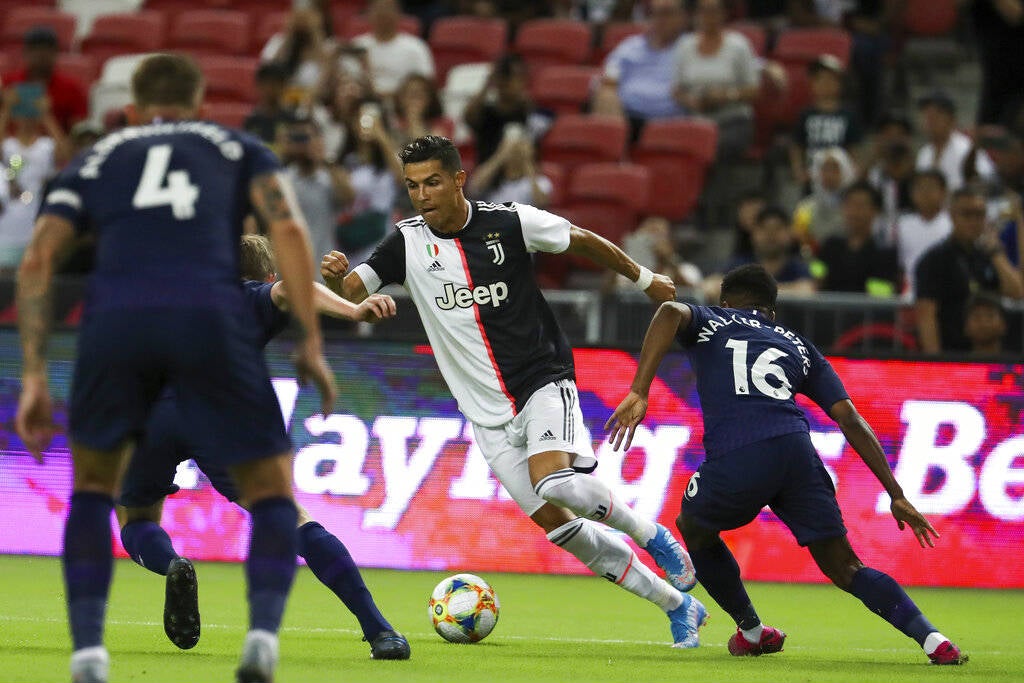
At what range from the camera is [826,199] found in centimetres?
1348

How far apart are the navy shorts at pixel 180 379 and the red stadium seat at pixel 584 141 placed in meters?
10.1

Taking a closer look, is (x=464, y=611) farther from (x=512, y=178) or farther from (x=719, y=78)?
(x=719, y=78)

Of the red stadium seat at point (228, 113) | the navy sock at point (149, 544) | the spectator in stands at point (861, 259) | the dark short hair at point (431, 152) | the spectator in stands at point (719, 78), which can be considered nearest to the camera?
the navy sock at point (149, 544)

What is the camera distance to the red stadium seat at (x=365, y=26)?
16547mm

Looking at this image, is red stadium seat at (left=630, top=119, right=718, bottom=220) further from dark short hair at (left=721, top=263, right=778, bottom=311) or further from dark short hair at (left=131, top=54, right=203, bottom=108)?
dark short hair at (left=131, top=54, right=203, bottom=108)

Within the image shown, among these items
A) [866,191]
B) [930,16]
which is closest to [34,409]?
[866,191]

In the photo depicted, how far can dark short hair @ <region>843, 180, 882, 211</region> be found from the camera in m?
12.4

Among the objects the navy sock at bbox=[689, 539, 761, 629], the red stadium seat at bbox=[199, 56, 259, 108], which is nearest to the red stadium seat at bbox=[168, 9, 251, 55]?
the red stadium seat at bbox=[199, 56, 259, 108]

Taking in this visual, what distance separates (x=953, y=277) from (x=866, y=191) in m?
1.48

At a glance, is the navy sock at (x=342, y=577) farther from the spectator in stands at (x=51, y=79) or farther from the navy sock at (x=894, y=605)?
the spectator in stands at (x=51, y=79)

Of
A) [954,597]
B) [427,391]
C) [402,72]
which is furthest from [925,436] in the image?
[402,72]

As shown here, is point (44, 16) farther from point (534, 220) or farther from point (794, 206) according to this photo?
point (534, 220)

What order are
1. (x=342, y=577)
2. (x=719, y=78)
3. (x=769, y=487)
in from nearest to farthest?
1. (x=342, y=577)
2. (x=769, y=487)
3. (x=719, y=78)

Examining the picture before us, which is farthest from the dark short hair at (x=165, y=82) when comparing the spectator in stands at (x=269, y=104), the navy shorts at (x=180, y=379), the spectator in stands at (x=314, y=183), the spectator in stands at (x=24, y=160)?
the spectator in stands at (x=24, y=160)
